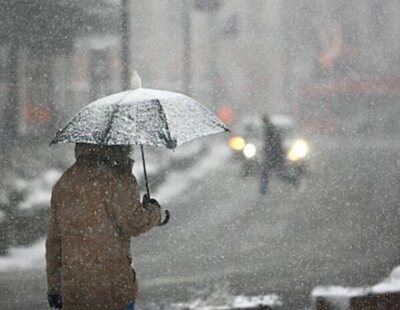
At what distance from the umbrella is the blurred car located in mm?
12333

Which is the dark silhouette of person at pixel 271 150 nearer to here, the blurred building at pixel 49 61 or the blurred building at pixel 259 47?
the blurred building at pixel 49 61

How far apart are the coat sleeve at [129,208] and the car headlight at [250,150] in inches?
551

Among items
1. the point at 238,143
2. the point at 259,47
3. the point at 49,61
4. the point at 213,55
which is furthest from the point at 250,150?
the point at 259,47

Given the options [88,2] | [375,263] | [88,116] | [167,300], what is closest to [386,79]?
[88,2]

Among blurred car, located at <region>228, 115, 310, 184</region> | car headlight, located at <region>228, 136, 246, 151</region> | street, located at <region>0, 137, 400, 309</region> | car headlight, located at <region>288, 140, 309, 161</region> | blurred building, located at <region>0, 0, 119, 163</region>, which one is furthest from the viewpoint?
blurred building, located at <region>0, 0, 119, 163</region>

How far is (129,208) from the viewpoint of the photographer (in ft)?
11.0

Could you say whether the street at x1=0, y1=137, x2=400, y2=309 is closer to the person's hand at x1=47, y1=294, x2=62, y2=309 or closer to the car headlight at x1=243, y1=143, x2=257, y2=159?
the car headlight at x1=243, y1=143, x2=257, y2=159

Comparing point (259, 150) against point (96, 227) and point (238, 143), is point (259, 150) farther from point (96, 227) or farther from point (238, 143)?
point (96, 227)

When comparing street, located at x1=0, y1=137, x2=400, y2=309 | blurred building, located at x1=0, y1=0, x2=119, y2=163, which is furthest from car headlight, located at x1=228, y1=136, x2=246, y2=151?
blurred building, located at x1=0, y1=0, x2=119, y2=163

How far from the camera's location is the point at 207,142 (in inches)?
990

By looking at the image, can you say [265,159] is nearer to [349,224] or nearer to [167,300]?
[349,224]

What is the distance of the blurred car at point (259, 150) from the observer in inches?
644

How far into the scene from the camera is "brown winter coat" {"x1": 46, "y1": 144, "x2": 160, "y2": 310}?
3365 mm

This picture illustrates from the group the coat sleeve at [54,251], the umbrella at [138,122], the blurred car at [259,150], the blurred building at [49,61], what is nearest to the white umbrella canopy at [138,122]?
the umbrella at [138,122]
